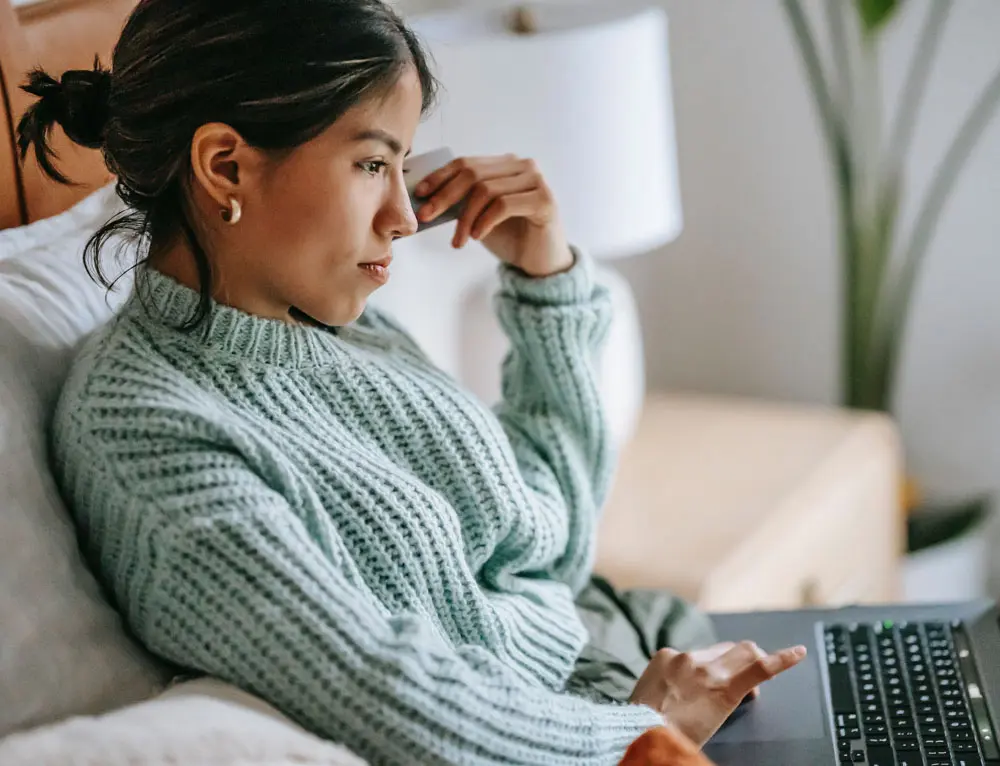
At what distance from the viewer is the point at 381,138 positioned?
3.10 ft

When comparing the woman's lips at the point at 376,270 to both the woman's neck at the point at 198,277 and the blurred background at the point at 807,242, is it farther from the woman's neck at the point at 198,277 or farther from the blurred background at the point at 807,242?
the blurred background at the point at 807,242

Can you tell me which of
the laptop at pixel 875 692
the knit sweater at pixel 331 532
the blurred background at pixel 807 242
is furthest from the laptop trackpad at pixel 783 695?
the blurred background at pixel 807 242

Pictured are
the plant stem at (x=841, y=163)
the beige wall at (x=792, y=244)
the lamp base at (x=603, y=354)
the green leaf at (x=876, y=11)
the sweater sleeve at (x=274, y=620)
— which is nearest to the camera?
the sweater sleeve at (x=274, y=620)

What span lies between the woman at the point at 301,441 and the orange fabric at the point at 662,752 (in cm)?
6

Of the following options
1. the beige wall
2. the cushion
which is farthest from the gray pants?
the beige wall

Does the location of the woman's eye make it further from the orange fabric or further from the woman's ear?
the orange fabric

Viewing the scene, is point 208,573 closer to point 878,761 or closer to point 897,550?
point 878,761

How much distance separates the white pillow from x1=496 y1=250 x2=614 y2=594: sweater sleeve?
17.0 inches

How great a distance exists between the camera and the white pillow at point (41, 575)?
83cm

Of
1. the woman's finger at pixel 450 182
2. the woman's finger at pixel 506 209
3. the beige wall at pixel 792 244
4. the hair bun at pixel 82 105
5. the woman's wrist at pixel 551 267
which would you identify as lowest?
the beige wall at pixel 792 244

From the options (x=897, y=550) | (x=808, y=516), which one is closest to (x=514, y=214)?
(x=808, y=516)

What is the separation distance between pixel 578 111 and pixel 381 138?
623 millimetres

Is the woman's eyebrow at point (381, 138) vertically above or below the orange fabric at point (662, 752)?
above

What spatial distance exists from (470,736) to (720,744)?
292 mm
